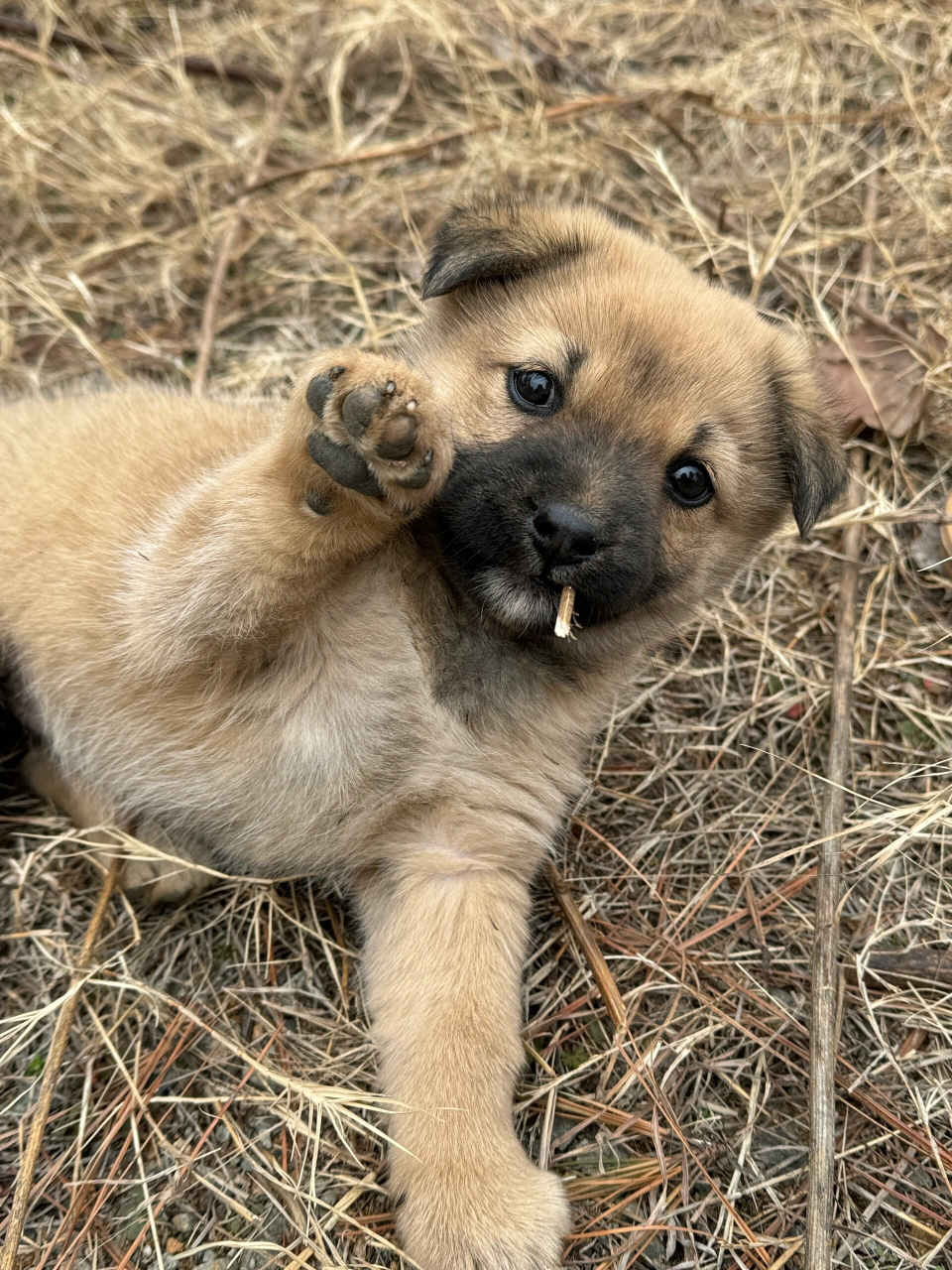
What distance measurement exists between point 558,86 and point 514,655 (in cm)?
340

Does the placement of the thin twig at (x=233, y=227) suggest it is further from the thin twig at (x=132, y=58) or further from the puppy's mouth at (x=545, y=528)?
the puppy's mouth at (x=545, y=528)

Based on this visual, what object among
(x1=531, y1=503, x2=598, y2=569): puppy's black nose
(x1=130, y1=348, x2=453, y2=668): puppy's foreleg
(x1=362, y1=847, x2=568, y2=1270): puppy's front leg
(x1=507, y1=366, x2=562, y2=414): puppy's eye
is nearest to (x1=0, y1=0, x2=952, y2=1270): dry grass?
(x1=362, y1=847, x2=568, y2=1270): puppy's front leg

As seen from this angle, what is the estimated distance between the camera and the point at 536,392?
239 centimetres

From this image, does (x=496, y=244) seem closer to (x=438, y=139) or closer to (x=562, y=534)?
(x=562, y=534)

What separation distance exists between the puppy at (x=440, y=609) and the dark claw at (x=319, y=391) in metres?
0.08

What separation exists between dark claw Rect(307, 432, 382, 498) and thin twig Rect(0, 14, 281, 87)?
3.52 m

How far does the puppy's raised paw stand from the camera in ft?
5.93

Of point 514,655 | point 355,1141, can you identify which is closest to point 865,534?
point 514,655

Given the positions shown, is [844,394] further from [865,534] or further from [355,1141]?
[355,1141]

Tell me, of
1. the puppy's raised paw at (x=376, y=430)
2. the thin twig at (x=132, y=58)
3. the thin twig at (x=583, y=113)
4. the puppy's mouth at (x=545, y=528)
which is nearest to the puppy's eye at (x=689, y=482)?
the puppy's mouth at (x=545, y=528)

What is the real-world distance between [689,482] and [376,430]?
104 centimetres

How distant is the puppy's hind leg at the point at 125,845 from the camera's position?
269 centimetres

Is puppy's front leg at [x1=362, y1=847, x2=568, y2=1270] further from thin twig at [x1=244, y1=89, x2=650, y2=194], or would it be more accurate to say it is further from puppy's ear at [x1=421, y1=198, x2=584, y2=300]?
thin twig at [x1=244, y1=89, x2=650, y2=194]

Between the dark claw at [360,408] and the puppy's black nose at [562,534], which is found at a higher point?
the dark claw at [360,408]
